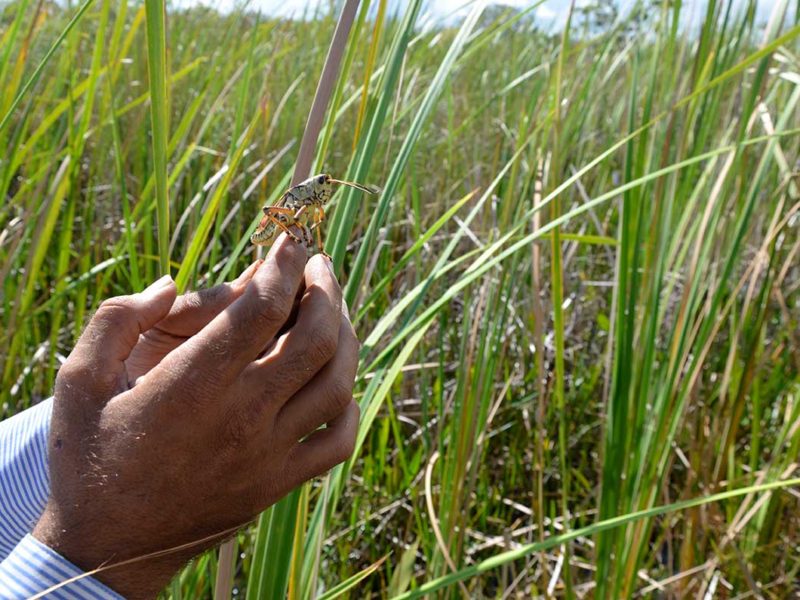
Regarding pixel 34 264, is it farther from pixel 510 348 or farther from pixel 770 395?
pixel 770 395

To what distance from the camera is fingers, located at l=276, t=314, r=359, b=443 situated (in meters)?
0.59

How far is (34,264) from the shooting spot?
1240 mm

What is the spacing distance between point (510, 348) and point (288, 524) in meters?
1.21

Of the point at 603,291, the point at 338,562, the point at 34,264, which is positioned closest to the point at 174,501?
the point at 34,264

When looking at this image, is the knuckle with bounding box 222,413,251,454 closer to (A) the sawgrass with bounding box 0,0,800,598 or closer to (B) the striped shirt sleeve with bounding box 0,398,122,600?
(A) the sawgrass with bounding box 0,0,800,598

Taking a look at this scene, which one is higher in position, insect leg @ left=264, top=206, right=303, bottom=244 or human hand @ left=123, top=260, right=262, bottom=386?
insect leg @ left=264, top=206, right=303, bottom=244

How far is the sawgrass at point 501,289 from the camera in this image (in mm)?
815

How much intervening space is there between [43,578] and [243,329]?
0.22 metres

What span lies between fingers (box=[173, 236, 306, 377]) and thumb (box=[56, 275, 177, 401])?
6cm

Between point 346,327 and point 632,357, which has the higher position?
point 346,327

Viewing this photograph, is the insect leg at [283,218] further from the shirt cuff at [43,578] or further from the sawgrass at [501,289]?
the shirt cuff at [43,578]

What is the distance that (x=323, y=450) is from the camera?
2.01 feet

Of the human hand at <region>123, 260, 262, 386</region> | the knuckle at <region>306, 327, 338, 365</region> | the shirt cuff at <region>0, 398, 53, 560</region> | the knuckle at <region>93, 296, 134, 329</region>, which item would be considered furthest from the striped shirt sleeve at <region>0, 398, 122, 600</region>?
the knuckle at <region>306, 327, 338, 365</region>

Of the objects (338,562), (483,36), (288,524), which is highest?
(483,36)
